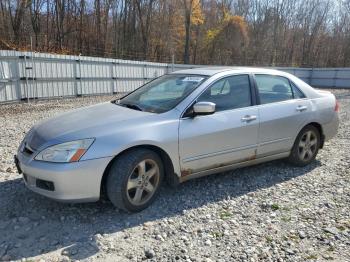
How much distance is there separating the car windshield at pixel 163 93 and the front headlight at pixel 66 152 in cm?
97

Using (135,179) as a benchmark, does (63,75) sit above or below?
A: above

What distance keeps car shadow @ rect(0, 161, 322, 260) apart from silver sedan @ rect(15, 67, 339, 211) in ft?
0.73

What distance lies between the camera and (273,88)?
4.64 meters

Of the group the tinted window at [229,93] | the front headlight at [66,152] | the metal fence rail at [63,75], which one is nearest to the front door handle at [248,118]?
the tinted window at [229,93]

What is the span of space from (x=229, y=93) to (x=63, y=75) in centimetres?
1056

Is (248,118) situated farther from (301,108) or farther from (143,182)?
(143,182)

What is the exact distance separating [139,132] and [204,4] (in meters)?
40.0

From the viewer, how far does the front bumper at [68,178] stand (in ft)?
9.84

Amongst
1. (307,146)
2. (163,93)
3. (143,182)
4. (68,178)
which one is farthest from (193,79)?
(307,146)

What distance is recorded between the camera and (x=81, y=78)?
13.9 metres

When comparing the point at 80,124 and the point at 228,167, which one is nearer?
the point at 80,124

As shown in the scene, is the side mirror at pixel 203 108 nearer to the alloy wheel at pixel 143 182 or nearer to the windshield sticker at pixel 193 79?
the windshield sticker at pixel 193 79

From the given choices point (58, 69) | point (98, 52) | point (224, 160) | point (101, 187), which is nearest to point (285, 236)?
point (224, 160)

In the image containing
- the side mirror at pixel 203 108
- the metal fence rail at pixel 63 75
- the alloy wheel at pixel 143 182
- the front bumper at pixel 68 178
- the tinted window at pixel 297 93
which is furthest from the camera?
the metal fence rail at pixel 63 75
